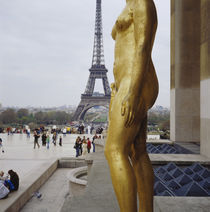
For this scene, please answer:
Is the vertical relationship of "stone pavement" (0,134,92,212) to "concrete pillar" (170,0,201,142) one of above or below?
below

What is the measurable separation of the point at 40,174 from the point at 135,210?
8.96 metres

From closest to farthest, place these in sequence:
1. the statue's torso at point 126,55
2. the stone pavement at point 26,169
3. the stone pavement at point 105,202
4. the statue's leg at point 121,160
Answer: the statue's leg at point 121,160 < the statue's torso at point 126,55 < the stone pavement at point 105,202 < the stone pavement at point 26,169

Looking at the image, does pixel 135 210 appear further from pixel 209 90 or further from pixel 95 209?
pixel 209 90

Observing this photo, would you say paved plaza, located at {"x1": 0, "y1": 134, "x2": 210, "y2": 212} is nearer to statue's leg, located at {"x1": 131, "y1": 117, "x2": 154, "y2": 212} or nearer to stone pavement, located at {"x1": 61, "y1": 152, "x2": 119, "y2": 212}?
stone pavement, located at {"x1": 61, "y1": 152, "x2": 119, "y2": 212}

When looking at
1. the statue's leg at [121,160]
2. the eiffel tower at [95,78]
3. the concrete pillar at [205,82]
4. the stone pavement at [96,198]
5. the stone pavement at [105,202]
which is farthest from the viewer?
the eiffel tower at [95,78]

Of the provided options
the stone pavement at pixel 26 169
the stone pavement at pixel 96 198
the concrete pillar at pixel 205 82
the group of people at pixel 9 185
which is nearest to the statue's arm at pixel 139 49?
the stone pavement at pixel 96 198

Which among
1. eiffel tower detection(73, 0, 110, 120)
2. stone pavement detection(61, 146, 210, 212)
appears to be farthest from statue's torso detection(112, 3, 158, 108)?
eiffel tower detection(73, 0, 110, 120)

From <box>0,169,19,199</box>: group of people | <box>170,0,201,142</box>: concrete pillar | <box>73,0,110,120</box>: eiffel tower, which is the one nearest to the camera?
<box>0,169,19,199</box>: group of people

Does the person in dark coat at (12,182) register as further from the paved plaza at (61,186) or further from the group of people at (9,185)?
the paved plaza at (61,186)

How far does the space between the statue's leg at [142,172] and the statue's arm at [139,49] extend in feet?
1.36

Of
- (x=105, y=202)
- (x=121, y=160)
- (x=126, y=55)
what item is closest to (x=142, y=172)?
(x=121, y=160)

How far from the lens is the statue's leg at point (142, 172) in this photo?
10.0ft

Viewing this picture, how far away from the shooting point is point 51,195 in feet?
32.3

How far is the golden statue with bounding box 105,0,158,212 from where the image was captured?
276 centimetres
